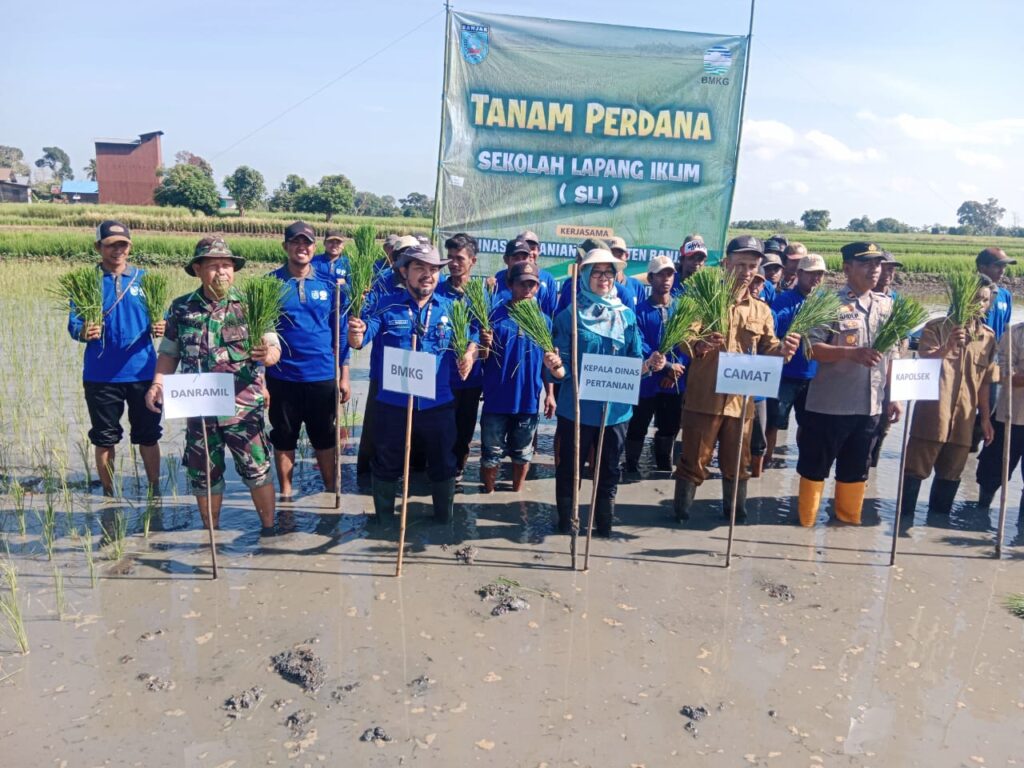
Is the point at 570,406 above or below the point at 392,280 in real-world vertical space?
below

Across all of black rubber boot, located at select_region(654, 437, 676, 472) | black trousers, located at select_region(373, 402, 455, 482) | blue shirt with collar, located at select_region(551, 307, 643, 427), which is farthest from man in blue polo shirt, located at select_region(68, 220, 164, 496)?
black rubber boot, located at select_region(654, 437, 676, 472)

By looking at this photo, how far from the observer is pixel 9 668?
9.62ft

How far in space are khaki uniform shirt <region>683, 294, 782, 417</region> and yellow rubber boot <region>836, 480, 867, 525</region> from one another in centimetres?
90

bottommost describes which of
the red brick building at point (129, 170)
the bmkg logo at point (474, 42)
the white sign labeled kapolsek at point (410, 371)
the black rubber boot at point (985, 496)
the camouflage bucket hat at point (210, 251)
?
the black rubber boot at point (985, 496)

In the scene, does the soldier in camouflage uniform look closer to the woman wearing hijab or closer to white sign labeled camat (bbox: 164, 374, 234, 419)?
white sign labeled camat (bbox: 164, 374, 234, 419)

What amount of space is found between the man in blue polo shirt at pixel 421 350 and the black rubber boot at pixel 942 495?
3367 millimetres

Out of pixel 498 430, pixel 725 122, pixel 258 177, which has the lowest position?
pixel 498 430

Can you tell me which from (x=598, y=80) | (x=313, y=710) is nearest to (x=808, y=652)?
(x=313, y=710)

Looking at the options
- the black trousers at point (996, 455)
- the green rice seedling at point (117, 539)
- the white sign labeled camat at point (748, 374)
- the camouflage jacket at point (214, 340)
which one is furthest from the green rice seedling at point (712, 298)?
the green rice seedling at point (117, 539)

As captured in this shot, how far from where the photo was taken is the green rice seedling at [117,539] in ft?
12.9

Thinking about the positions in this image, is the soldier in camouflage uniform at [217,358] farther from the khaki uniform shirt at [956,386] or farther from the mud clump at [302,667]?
the khaki uniform shirt at [956,386]

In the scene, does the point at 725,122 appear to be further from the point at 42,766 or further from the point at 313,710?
the point at 42,766

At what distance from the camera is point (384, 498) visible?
4.45m

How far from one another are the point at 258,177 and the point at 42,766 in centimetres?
4866
